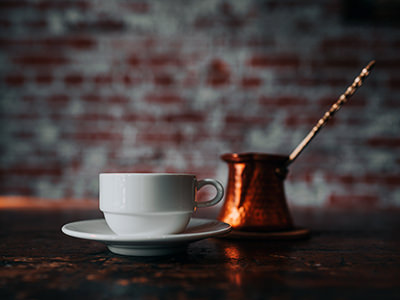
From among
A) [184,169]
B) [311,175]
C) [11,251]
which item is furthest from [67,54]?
[11,251]

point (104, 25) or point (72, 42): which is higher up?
point (104, 25)

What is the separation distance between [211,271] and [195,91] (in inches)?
71.9

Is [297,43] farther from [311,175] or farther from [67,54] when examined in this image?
[67,54]

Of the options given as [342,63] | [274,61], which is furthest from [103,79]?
[342,63]

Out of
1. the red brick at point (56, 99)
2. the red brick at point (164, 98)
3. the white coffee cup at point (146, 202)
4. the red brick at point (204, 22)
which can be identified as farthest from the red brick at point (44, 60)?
the white coffee cup at point (146, 202)

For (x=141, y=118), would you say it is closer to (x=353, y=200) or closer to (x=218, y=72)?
(x=218, y=72)

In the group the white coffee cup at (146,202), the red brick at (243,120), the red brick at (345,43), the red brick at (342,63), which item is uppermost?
the red brick at (345,43)

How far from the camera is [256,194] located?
61 centimetres

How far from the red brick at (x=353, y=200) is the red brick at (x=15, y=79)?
79.6 inches

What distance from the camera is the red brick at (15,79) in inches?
85.9

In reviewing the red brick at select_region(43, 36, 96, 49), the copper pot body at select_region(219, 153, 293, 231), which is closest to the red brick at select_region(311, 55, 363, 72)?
the red brick at select_region(43, 36, 96, 49)

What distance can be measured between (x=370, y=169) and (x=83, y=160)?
5.72 feet

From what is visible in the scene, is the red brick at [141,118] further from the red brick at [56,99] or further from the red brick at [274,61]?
the red brick at [274,61]

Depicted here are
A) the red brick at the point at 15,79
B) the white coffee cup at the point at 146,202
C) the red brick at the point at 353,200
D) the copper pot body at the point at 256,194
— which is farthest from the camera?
the red brick at the point at 15,79
